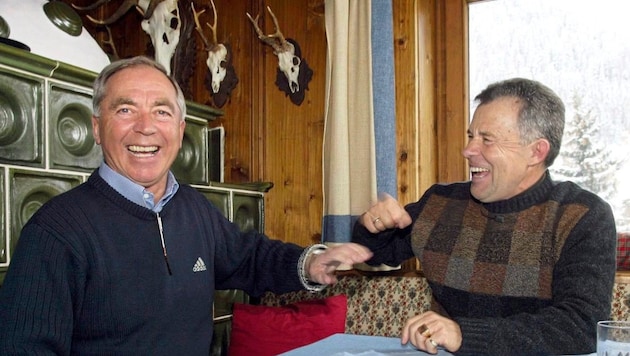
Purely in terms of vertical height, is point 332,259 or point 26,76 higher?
point 26,76

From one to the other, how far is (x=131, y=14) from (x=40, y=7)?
139cm

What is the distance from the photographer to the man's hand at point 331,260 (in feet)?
5.85

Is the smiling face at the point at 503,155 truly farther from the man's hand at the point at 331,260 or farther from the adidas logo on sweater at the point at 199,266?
the adidas logo on sweater at the point at 199,266

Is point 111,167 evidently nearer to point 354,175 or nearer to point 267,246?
point 267,246

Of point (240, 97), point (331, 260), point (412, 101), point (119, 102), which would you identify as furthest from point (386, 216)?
point (240, 97)

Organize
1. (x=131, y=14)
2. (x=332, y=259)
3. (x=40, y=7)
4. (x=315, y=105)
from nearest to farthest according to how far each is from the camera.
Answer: (x=332, y=259)
(x=40, y=7)
(x=315, y=105)
(x=131, y=14)

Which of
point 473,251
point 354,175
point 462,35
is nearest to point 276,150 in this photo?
point 354,175

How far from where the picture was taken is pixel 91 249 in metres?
1.56

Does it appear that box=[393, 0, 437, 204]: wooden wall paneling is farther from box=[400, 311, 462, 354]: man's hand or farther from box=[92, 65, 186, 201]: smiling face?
box=[400, 311, 462, 354]: man's hand

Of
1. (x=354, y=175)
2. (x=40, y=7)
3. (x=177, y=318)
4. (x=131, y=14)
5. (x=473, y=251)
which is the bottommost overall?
(x=177, y=318)

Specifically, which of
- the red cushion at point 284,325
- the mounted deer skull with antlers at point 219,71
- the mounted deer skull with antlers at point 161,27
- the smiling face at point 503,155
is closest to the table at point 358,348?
the smiling face at point 503,155

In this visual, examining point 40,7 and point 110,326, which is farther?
point 40,7

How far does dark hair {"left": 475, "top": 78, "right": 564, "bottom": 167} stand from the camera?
6.64ft

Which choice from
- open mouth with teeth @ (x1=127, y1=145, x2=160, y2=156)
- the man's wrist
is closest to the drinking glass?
the man's wrist
